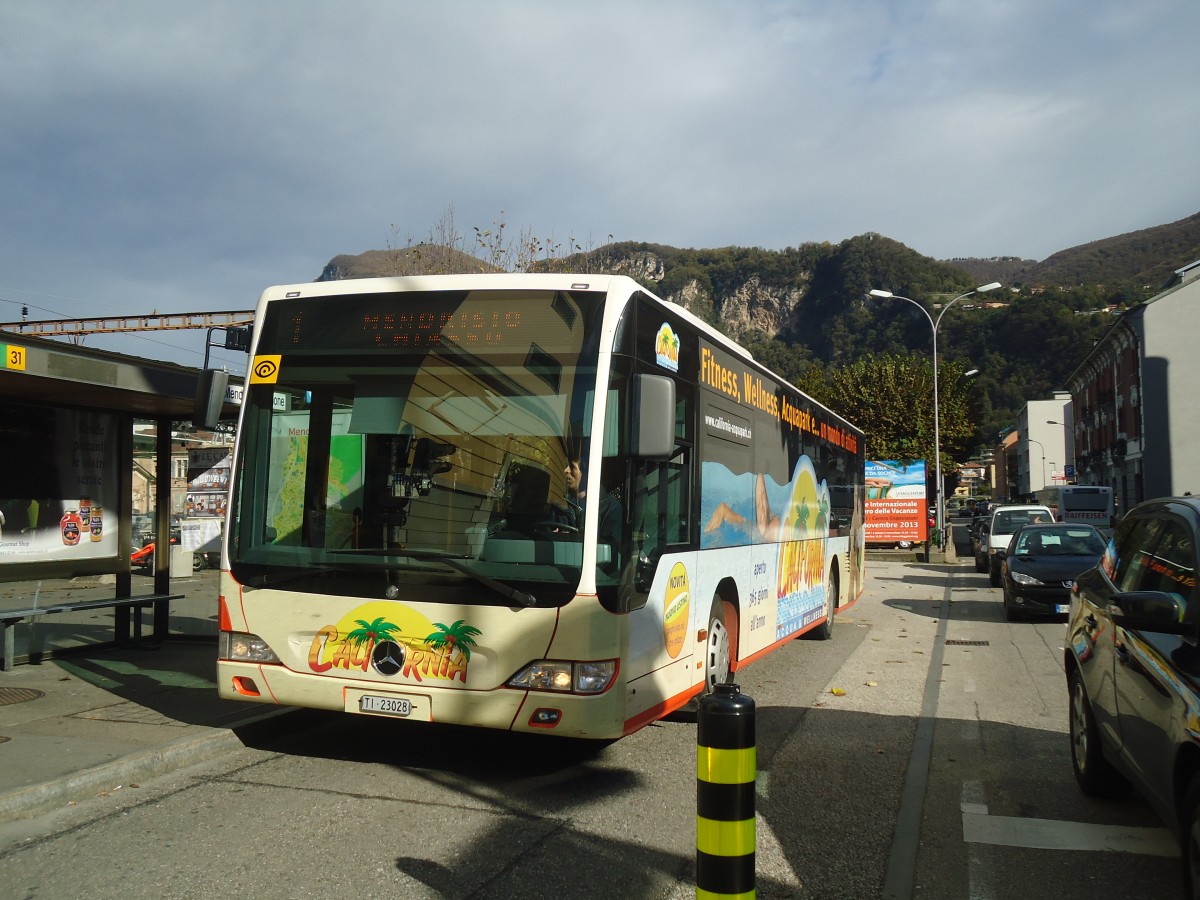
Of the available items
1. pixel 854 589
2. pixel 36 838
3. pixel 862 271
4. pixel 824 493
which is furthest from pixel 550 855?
pixel 862 271

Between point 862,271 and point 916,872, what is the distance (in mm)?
132362

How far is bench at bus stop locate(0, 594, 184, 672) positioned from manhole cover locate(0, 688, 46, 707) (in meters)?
0.94

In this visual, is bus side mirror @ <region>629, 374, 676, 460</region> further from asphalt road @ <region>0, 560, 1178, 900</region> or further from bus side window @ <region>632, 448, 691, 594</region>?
asphalt road @ <region>0, 560, 1178, 900</region>

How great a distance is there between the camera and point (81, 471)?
406 inches

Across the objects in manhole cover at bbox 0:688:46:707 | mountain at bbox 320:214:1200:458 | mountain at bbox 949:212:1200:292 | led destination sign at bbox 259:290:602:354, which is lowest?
manhole cover at bbox 0:688:46:707

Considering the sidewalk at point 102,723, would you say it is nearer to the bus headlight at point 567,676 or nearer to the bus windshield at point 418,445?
the bus windshield at point 418,445

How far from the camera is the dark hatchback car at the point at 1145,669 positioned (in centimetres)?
373

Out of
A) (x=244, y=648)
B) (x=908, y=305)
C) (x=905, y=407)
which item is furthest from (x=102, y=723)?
(x=908, y=305)

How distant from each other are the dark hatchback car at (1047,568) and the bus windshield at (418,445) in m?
11.3

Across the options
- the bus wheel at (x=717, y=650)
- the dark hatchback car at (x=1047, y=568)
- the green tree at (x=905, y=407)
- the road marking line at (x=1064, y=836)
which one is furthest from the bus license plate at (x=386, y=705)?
the green tree at (x=905, y=407)

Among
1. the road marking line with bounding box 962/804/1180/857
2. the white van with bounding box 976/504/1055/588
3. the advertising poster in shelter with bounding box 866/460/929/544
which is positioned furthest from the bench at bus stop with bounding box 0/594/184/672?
the advertising poster in shelter with bounding box 866/460/929/544

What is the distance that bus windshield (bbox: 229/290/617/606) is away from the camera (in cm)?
574

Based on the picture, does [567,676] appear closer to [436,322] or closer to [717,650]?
[436,322]

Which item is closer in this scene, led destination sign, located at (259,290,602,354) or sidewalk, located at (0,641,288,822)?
sidewalk, located at (0,641,288,822)
